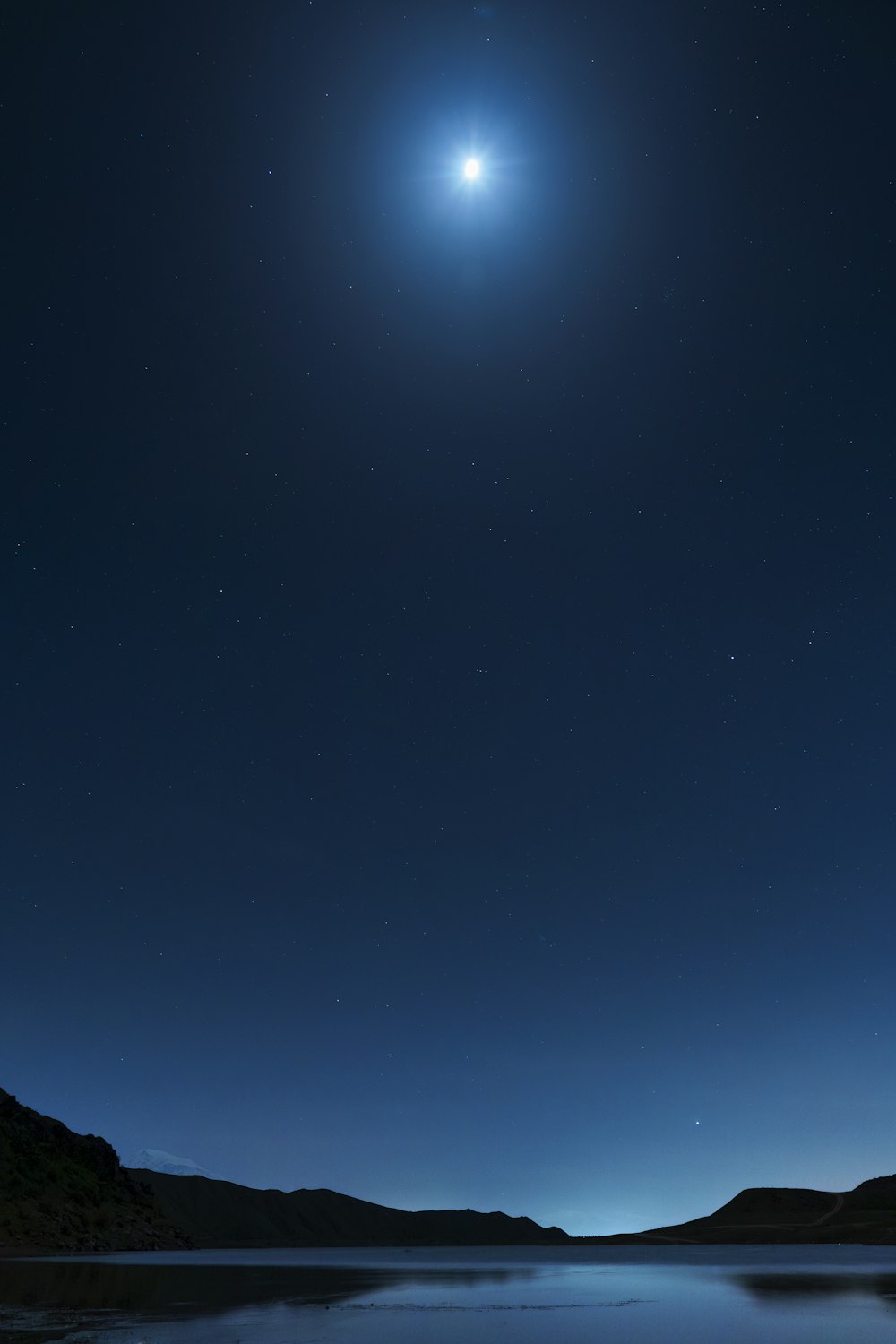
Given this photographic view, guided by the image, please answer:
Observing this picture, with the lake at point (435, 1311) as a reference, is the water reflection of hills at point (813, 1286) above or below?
below

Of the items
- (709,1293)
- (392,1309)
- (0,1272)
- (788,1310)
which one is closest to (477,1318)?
(392,1309)

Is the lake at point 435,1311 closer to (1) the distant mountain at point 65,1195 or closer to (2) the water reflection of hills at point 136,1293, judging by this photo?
(2) the water reflection of hills at point 136,1293

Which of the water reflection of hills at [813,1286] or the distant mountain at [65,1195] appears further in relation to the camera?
the distant mountain at [65,1195]

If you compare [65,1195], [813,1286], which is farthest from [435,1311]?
[65,1195]

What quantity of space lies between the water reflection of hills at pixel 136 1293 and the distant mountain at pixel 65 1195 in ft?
166

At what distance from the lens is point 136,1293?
40688 millimetres

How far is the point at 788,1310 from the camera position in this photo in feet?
112

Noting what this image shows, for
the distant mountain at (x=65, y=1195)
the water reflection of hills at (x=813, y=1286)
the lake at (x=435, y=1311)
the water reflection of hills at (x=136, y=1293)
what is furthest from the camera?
the distant mountain at (x=65, y=1195)

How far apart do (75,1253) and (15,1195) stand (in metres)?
16.6

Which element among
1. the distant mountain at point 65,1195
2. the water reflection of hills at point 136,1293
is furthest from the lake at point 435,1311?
the distant mountain at point 65,1195

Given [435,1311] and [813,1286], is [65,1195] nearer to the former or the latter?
[435,1311]

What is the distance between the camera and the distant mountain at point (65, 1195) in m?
108

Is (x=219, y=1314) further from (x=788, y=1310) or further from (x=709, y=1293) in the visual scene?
(x=709, y=1293)

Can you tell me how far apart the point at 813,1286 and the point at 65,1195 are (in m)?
120
